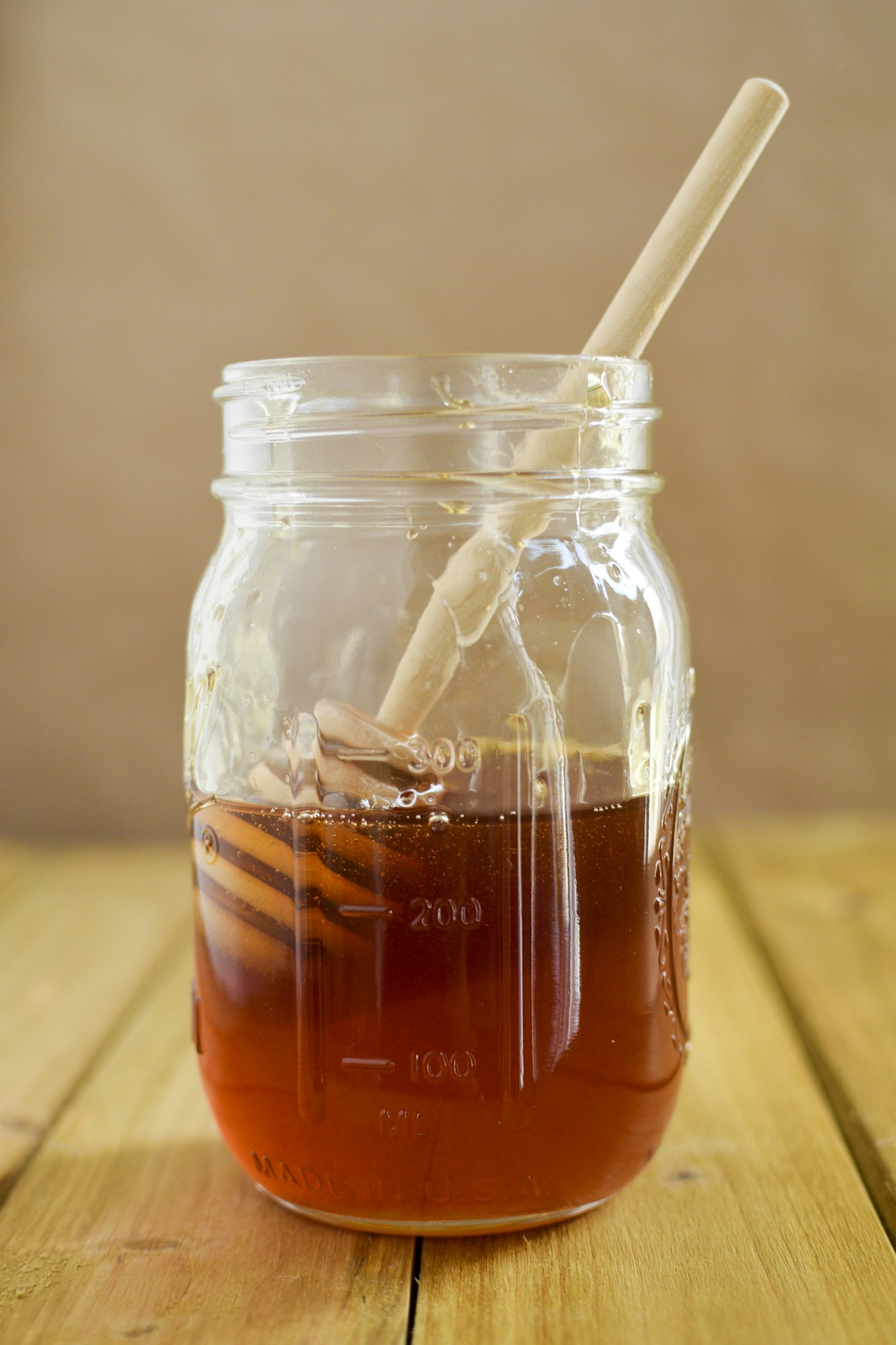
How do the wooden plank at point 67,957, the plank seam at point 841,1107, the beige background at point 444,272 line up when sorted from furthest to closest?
1. the beige background at point 444,272
2. the wooden plank at point 67,957
3. the plank seam at point 841,1107

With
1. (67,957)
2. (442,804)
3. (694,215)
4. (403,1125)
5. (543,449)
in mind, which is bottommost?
(67,957)

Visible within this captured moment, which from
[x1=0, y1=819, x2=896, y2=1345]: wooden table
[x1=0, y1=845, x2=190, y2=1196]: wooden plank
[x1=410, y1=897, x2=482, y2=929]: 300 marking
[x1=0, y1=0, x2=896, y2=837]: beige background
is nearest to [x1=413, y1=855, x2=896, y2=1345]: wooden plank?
[x1=0, y1=819, x2=896, y2=1345]: wooden table

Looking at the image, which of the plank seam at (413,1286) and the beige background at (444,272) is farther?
the beige background at (444,272)

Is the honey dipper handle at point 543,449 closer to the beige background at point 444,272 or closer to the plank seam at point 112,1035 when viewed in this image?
the plank seam at point 112,1035

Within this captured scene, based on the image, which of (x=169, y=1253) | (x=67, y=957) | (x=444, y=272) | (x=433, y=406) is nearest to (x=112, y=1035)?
(x=67, y=957)

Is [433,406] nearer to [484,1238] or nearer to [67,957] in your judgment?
[484,1238]

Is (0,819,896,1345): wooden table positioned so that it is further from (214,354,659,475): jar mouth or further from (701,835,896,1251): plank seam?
(214,354,659,475): jar mouth

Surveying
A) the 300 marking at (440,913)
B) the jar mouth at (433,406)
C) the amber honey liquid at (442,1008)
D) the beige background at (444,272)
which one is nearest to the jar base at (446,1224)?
the amber honey liquid at (442,1008)
